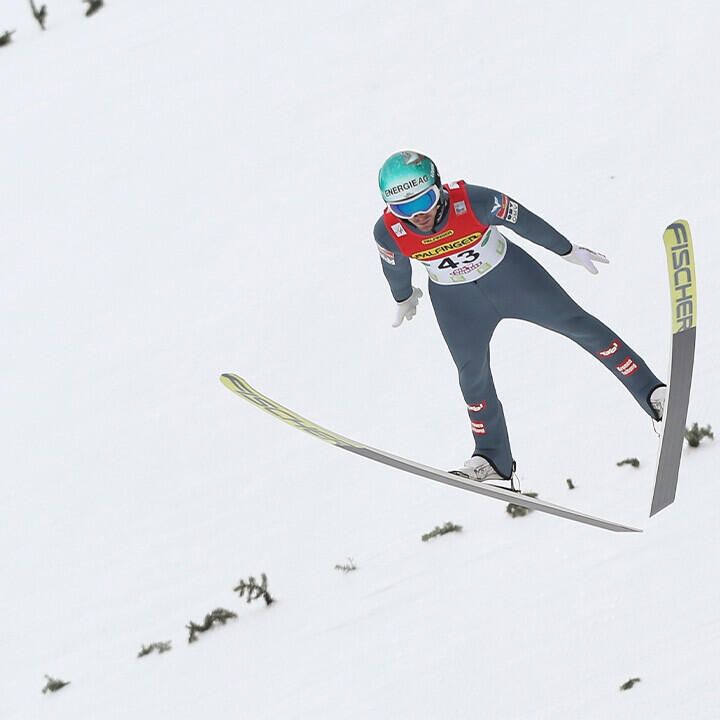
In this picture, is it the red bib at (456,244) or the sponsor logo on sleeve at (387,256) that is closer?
the red bib at (456,244)

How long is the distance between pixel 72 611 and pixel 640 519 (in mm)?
4400

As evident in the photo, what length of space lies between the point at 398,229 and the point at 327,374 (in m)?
3.93

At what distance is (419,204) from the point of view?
5293 mm

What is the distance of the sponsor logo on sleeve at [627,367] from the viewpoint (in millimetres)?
5836

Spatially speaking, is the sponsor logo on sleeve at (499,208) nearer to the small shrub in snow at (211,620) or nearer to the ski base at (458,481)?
the ski base at (458,481)

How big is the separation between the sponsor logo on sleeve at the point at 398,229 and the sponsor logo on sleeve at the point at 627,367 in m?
1.30

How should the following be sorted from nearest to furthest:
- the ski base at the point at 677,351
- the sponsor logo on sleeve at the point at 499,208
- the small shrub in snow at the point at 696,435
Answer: the ski base at the point at 677,351, the sponsor logo on sleeve at the point at 499,208, the small shrub in snow at the point at 696,435

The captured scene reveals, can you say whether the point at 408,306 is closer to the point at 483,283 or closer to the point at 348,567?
the point at 483,283

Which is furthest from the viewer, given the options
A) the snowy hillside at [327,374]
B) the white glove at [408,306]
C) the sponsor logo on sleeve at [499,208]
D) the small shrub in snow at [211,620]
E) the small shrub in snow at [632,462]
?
the small shrub in snow at [211,620]

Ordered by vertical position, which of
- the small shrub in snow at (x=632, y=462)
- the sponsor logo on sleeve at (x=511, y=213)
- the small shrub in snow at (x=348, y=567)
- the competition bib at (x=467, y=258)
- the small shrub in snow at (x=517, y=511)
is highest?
the sponsor logo on sleeve at (x=511, y=213)

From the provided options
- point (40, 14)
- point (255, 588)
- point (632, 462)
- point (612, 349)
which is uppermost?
point (40, 14)

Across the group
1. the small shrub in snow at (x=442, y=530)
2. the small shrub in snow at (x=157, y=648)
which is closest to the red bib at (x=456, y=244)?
the small shrub in snow at (x=442, y=530)

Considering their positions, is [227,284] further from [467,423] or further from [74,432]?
[467,423]

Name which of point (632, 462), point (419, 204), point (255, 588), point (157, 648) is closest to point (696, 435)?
point (632, 462)
